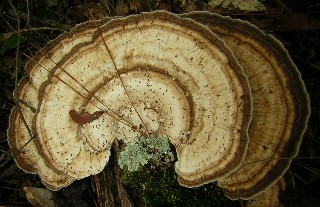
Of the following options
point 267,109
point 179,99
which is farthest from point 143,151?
point 267,109

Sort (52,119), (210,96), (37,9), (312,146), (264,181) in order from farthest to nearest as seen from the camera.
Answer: (37,9) → (312,146) → (52,119) → (264,181) → (210,96)

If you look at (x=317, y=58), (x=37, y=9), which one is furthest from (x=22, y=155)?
(x=317, y=58)

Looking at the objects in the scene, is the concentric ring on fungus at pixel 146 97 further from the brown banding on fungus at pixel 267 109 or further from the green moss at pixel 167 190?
the brown banding on fungus at pixel 267 109

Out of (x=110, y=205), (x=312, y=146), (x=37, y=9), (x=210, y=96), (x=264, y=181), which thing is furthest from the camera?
(x=37, y=9)

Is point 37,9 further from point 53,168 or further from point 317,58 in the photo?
point 317,58

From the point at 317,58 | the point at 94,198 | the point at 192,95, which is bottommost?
the point at 94,198

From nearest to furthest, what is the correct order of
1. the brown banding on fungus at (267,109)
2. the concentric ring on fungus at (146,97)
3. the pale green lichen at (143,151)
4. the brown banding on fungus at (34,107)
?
the concentric ring on fungus at (146,97) < the brown banding on fungus at (267,109) < the pale green lichen at (143,151) < the brown banding on fungus at (34,107)

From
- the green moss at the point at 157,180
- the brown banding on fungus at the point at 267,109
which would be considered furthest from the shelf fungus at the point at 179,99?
the green moss at the point at 157,180
